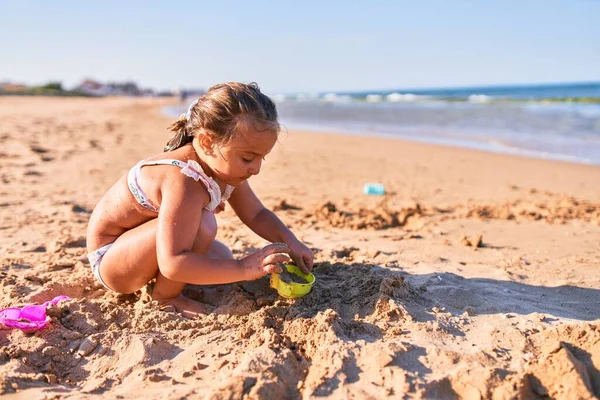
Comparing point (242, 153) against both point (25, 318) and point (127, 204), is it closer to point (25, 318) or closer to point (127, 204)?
point (127, 204)

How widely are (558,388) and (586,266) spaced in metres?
1.62

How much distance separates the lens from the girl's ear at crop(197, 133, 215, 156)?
2.38 m

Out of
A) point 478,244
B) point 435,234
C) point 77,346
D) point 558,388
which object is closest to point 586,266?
point 478,244

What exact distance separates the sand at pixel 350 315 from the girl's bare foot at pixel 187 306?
1.8 inches

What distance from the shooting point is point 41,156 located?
7.30 meters

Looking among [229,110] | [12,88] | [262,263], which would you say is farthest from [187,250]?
[12,88]

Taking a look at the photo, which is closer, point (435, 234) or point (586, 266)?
point (586, 266)

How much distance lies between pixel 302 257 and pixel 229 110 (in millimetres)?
935

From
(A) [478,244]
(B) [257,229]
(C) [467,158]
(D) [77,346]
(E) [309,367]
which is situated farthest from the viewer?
(C) [467,158]

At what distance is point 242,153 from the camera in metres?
2.34

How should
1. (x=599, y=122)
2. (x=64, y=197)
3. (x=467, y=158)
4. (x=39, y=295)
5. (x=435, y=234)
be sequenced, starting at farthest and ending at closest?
(x=599, y=122) < (x=467, y=158) < (x=64, y=197) < (x=435, y=234) < (x=39, y=295)

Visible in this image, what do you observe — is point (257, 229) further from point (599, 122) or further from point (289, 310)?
point (599, 122)

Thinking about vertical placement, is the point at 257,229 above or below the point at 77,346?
above

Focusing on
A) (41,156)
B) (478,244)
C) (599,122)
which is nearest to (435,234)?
(478,244)
